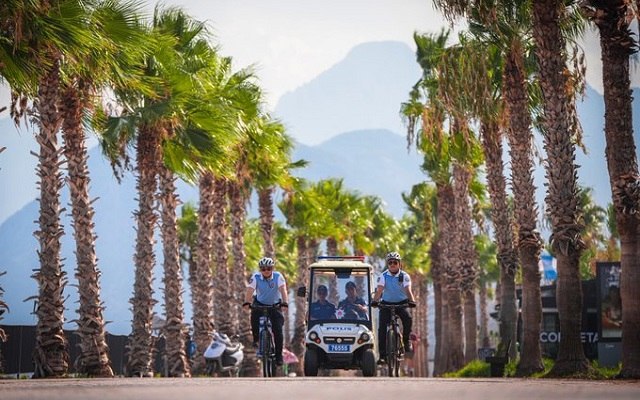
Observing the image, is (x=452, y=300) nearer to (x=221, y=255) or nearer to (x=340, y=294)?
(x=221, y=255)

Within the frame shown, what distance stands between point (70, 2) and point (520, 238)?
11121 millimetres

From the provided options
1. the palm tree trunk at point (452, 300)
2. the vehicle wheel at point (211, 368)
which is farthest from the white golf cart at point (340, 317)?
the palm tree trunk at point (452, 300)

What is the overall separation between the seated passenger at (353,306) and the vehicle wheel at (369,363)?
82 centimetres

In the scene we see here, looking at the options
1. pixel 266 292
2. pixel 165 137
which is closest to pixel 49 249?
pixel 266 292

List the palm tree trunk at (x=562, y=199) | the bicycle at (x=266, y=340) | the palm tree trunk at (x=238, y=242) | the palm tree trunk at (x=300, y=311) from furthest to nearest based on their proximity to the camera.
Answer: the palm tree trunk at (x=300, y=311) → the palm tree trunk at (x=238, y=242) → the palm tree trunk at (x=562, y=199) → the bicycle at (x=266, y=340)

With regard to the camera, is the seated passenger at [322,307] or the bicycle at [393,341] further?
the seated passenger at [322,307]

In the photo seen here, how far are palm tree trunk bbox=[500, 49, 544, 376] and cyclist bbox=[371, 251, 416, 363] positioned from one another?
5.09m

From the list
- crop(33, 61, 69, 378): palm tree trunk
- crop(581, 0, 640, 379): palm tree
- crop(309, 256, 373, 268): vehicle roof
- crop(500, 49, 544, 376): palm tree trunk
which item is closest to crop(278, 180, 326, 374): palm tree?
crop(500, 49, 544, 376): palm tree trunk

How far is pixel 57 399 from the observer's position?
31.7 feet

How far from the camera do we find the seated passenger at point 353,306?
1983 cm

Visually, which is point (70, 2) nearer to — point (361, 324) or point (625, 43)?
point (361, 324)

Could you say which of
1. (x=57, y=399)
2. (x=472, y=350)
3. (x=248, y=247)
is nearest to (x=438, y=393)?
(x=57, y=399)

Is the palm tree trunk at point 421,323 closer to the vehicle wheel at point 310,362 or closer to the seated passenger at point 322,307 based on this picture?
the seated passenger at point 322,307

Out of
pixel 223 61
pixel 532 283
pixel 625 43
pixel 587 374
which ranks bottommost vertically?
pixel 587 374
